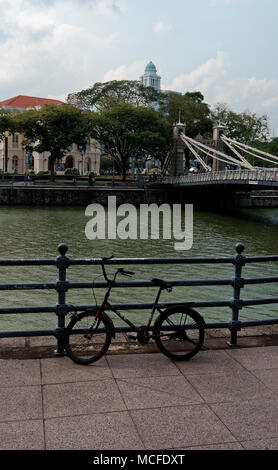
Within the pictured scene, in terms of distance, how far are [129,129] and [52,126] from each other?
858 cm

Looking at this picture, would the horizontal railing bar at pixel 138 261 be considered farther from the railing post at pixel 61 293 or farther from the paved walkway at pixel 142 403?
the paved walkway at pixel 142 403

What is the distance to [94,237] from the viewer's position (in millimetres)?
26219

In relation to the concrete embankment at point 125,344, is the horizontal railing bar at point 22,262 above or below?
above

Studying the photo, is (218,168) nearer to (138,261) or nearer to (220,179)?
(220,179)

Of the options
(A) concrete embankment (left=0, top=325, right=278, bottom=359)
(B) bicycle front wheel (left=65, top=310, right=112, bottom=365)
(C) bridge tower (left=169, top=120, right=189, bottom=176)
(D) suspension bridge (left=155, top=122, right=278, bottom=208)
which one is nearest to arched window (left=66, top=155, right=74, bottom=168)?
(D) suspension bridge (left=155, top=122, right=278, bottom=208)

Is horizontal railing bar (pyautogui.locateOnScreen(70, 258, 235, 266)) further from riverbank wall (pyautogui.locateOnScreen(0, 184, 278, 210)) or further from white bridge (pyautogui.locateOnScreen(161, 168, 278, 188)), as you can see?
riverbank wall (pyautogui.locateOnScreen(0, 184, 278, 210))

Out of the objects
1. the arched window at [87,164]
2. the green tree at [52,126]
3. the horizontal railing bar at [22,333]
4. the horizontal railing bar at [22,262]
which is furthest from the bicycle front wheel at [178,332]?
the arched window at [87,164]

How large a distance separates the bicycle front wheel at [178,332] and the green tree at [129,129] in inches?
2058

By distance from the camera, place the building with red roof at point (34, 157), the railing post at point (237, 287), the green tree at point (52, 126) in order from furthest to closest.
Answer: the building with red roof at point (34, 157) < the green tree at point (52, 126) < the railing post at point (237, 287)

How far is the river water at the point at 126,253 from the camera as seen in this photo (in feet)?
41.4

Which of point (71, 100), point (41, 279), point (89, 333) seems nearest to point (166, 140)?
point (71, 100)

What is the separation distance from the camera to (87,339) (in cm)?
536

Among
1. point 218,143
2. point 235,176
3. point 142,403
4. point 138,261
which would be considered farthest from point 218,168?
point 142,403
